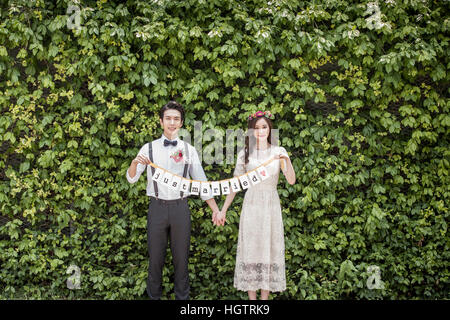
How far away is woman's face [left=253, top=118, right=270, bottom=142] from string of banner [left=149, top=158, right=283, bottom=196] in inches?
8.2

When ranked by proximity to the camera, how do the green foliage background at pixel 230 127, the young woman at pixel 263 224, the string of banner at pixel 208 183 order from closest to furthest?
the string of banner at pixel 208 183 → the young woman at pixel 263 224 → the green foliage background at pixel 230 127

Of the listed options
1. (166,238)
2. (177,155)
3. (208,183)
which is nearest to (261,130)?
(208,183)

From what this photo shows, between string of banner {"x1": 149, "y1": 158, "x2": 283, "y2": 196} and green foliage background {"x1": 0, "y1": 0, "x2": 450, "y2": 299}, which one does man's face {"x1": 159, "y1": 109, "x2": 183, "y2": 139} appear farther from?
green foliage background {"x1": 0, "y1": 0, "x2": 450, "y2": 299}

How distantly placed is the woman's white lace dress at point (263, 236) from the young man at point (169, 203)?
1.49 feet

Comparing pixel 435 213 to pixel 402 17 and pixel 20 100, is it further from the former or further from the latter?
pixel 20 100

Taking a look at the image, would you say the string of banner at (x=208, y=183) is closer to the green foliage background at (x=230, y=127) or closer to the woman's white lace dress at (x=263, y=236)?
the woman's white lace dress at (x=263, y=236)

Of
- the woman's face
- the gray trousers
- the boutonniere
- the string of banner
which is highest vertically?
the woman's face

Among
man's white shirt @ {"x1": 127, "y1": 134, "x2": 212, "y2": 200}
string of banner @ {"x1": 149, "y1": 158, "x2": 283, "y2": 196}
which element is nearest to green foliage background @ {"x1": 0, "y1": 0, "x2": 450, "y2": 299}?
man's white shirt @ {"x1": 127, "y1": 134, "x2": 212, "y2": 200}

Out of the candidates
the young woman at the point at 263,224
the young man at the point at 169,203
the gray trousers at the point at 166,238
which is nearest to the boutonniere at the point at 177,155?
the young man at the point at 169,203

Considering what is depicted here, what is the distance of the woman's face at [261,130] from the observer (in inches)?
130

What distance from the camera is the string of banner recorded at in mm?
3201

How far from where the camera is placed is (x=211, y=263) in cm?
411

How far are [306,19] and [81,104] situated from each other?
2357 mm

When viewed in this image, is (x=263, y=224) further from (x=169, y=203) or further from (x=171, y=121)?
(x=171, y=121)
